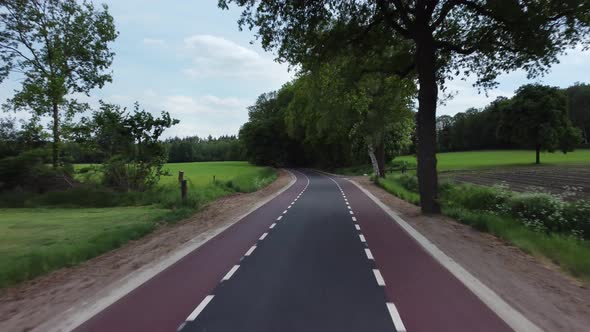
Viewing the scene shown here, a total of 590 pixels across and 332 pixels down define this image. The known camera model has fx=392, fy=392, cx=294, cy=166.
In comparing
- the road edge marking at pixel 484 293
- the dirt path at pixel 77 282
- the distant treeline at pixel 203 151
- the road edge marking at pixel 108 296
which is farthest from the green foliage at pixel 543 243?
the distant treeline at pixel 203 151

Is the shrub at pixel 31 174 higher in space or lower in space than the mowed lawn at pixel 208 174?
higher

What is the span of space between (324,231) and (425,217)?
4879mm

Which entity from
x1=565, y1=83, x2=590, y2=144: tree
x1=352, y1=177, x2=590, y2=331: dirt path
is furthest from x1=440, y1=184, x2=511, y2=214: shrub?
x1=565, y1=83, x2=590, y2=144: tree

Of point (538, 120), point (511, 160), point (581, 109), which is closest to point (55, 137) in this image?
point (538, 120)

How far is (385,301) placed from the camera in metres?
5.56

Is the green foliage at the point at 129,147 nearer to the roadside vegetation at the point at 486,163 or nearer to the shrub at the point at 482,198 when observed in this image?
the shrub at the point at 482,198

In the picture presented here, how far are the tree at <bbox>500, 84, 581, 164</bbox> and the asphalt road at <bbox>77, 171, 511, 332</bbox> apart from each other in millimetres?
60390

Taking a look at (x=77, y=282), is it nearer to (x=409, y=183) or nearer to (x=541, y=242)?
(x=541, y=242)

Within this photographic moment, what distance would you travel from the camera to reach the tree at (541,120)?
59281mm

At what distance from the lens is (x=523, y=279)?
6.61m

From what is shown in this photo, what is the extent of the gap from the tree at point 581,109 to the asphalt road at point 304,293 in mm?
109895

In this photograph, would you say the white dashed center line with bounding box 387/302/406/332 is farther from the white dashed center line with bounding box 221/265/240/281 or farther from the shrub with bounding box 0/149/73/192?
the shrub with bounding box 0/149/73/192

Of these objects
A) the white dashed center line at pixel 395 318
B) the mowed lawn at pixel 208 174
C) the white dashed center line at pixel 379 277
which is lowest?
the mowed lawn at pixel 208 174

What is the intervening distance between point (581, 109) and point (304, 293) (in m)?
116
